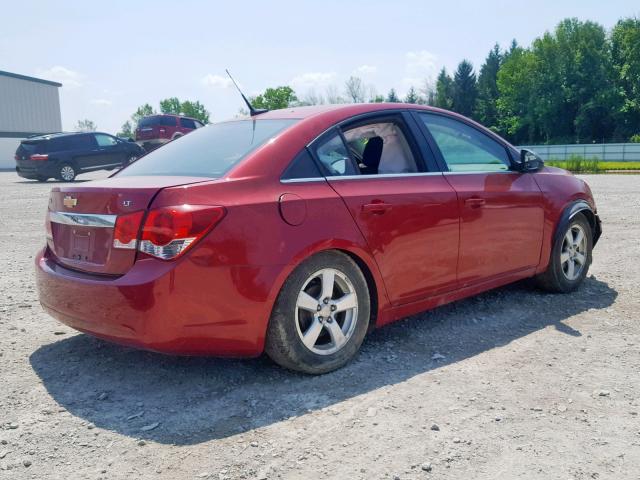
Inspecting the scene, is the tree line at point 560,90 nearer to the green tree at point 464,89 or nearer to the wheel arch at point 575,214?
the green tree at point 464,89

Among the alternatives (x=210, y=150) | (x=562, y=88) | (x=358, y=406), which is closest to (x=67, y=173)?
(x=210, y=150)

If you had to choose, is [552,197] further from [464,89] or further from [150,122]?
[464,89]

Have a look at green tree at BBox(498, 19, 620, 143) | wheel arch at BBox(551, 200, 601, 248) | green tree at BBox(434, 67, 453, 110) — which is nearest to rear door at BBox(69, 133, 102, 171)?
wheel arch at BBox(551, 200, 601, 248)

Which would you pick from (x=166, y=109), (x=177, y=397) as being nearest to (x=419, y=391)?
(x=177, y=397)

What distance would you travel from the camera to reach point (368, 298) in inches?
145

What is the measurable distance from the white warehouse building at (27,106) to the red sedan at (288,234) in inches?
1877

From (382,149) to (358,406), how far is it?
181cm

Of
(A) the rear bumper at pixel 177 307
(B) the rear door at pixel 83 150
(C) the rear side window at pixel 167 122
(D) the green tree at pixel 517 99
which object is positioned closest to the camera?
(A) the rear bumper at pixel 177 307

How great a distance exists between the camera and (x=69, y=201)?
3.50 meters

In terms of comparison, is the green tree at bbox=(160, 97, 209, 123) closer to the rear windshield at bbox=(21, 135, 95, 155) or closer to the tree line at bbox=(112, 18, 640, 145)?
the tree line at bbox=(112, 18, 640, 145)

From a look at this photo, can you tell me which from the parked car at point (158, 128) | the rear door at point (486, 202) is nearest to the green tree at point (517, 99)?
the parked car at point (158, 128)

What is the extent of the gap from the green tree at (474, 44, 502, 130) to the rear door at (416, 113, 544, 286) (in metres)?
85.0

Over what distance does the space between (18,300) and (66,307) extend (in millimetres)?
2087

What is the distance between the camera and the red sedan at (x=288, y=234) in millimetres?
3080
